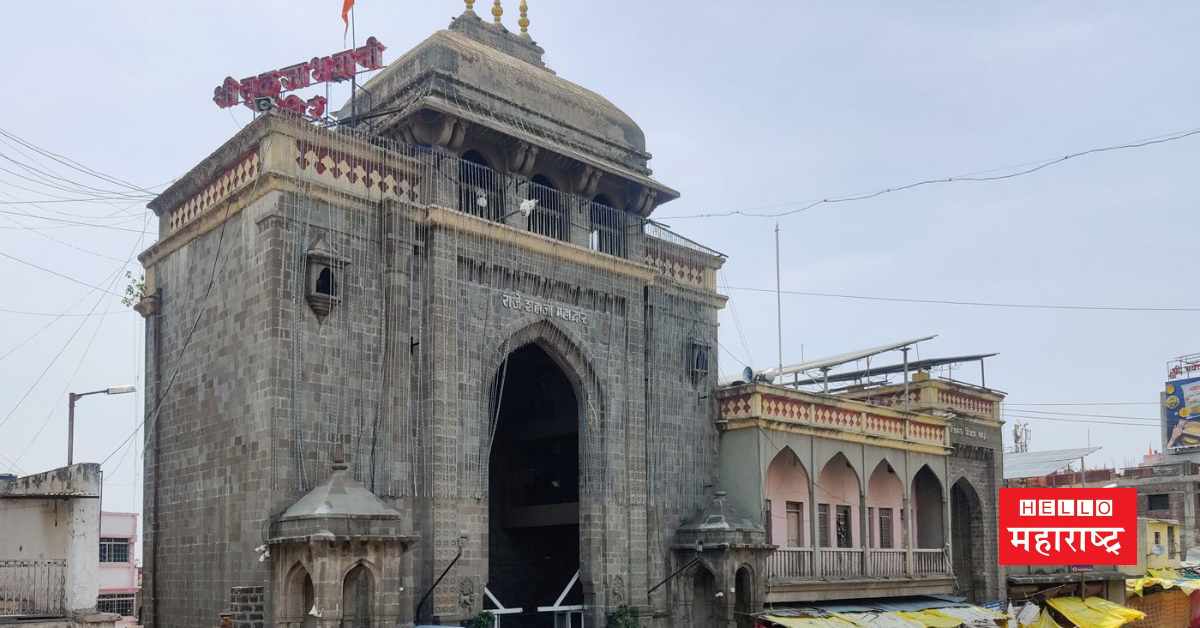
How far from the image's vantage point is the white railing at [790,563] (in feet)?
81.3

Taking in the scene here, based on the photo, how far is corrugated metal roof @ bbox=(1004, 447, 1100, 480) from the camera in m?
41.2

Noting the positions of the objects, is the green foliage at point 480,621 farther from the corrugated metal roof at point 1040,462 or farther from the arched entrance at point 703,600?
the corrugated metal roof at point 1040,462

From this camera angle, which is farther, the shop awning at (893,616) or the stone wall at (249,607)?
the shop awning at (893,616)

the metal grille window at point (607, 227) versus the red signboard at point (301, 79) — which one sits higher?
the red signboard at point (301, 79)

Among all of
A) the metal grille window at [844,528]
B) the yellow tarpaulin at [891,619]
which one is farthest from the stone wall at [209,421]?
the metal grille window at [844,528]

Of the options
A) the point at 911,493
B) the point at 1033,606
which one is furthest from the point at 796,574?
the point at 1033,606

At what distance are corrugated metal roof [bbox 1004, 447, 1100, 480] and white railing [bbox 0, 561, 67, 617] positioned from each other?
33.1 metres

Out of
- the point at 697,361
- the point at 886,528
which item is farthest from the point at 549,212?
the point at 886,528

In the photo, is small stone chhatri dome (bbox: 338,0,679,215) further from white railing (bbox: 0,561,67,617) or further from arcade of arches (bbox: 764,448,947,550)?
white railing (bbox: 0,561,67,617)

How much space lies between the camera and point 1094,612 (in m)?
32.7

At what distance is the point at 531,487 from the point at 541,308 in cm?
637

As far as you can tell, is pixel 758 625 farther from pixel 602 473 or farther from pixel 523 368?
pixel 523 368

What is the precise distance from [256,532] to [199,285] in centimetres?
473

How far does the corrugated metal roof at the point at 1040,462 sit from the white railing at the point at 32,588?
33146mm
